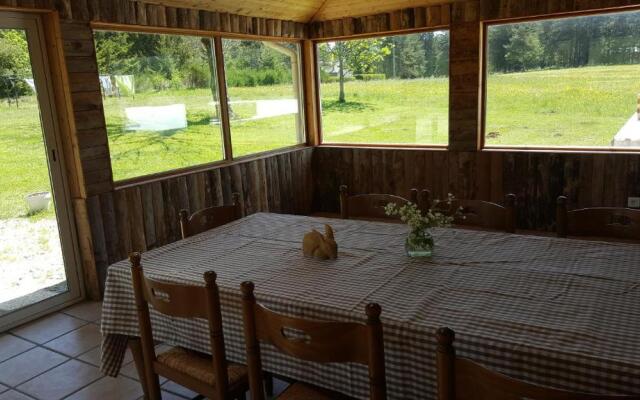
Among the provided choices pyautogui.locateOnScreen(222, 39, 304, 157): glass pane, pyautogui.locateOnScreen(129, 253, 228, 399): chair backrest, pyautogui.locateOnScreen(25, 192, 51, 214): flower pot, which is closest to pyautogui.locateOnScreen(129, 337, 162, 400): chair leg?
pyautogui.locateOnScreen(129, 253, 228, 399): chair backrest

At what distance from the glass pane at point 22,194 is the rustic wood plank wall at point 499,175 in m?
3.26

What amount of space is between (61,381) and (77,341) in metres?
0.50

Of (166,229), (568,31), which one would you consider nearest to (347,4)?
(568,31)

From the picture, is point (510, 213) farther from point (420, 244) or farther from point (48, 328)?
point (48, 328)

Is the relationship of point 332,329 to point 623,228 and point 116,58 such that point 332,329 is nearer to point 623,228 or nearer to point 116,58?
point 623,228

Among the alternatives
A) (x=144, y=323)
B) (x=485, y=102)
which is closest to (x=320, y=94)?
(x=485, y=102)

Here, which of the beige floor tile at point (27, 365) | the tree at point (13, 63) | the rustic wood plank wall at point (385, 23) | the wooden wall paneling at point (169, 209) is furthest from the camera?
the rustic wood plank wall at point (385, 23)

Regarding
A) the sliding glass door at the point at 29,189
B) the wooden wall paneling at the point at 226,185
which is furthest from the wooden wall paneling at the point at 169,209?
the sliding glass door at the point at 29,189

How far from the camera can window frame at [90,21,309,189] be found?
164 inches

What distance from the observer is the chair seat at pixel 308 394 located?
182 centimetres

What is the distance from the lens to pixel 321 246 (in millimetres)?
2301

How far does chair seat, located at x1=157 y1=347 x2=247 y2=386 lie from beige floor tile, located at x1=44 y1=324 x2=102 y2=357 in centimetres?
143

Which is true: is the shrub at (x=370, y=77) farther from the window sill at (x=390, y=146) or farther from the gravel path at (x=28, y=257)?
the gravel path at (x=28, y=257)

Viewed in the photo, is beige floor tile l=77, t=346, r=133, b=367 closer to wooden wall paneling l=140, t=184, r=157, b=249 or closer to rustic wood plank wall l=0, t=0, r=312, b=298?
rustic wood plank wall l=0, t=0, r=312, b=298
